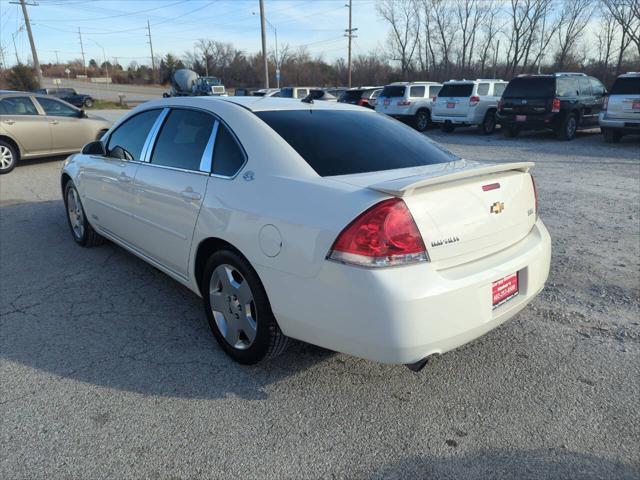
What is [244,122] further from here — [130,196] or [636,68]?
[636,68]

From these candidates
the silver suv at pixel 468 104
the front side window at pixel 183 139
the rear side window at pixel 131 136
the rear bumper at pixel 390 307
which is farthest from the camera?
the silver suv at pixel 468 104

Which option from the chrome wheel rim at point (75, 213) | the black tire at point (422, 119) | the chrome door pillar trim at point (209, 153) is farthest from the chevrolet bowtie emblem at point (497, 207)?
the black tire at point (422, 119)

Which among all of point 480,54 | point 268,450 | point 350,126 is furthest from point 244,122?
point 480,54

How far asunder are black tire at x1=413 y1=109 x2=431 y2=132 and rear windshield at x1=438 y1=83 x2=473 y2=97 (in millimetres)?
1532

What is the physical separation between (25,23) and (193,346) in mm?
45795

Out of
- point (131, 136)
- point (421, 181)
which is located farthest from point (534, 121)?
point (421, 181)

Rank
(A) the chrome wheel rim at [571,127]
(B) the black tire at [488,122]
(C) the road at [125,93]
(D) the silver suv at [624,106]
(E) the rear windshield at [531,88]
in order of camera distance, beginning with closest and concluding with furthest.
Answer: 1. (D) the silver suv at [624,106]
2. (E) the rear windshield at [531,88]
3. (A) the chrome wheel rim at [571,127]
4. (B) the black tire at [488,122]
5. (C) the road at [125,93]

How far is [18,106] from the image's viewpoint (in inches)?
424

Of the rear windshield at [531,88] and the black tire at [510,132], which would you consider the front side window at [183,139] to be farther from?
the black tire at [510,132]

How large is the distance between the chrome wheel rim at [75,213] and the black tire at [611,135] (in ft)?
44.9

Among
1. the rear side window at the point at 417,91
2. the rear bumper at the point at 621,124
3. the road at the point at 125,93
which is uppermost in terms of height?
the rear side window at the point at 417,91

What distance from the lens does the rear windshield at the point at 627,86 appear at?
12.6m

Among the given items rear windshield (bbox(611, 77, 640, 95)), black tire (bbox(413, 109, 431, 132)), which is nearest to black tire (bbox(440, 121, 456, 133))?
black tire (bbox(413, 109, 431, 132))

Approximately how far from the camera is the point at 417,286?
2312 mm
